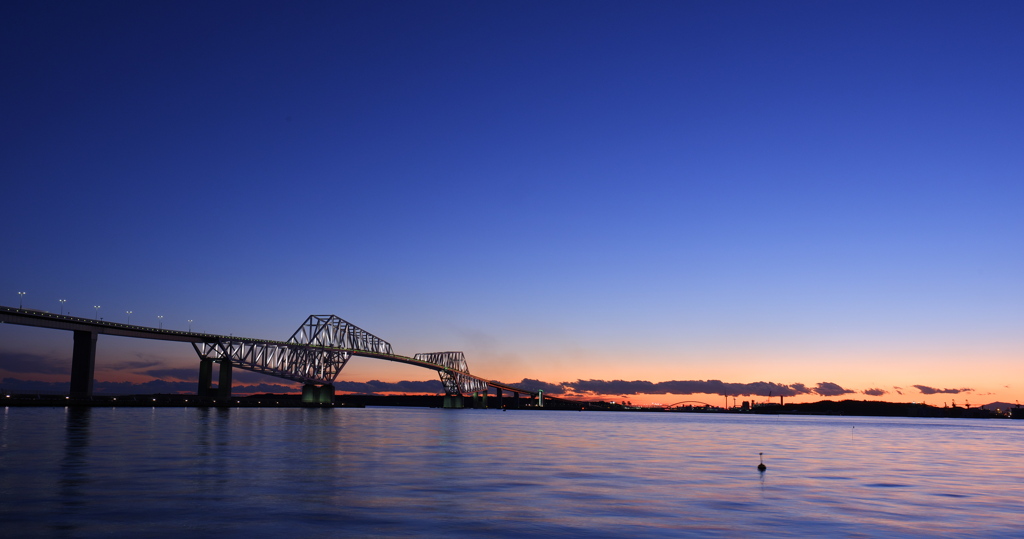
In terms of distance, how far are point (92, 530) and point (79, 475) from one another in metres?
11.5

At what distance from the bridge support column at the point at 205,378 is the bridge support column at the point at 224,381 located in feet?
8.19

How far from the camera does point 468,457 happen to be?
41656 millimetres

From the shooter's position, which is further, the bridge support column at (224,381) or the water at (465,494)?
the bridge support column at (224,381)

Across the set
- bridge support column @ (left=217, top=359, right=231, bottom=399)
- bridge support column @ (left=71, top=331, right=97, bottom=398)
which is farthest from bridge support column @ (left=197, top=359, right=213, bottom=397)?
bridge support column @ (left=71, top=331, right=97, bottom=398)

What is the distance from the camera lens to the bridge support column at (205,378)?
156500 millimetres

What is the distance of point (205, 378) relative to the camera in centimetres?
15662

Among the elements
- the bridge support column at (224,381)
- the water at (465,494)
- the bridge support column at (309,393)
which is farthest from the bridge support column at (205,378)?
the water at (465,494)

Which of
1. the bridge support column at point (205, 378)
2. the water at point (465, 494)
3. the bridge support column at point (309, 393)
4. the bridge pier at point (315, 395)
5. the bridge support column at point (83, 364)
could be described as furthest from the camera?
the bridge support column at point (309, 393)

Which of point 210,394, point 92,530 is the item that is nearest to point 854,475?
point 92,530

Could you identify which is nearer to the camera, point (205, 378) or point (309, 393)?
point (205, 378)

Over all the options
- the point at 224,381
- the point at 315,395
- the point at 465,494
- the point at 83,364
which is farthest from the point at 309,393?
the point at 465,494

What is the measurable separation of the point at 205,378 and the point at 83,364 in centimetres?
3633

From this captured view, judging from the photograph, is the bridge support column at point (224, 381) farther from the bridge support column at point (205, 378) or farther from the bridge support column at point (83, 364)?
the bridge support column at point (83, 364)

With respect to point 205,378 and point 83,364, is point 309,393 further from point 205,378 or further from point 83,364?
point 83,364
